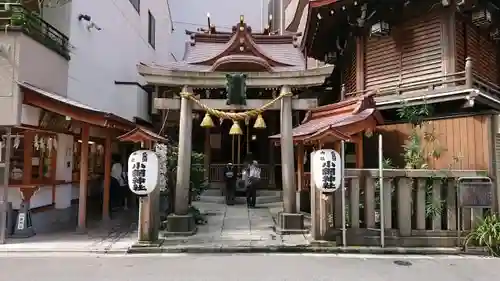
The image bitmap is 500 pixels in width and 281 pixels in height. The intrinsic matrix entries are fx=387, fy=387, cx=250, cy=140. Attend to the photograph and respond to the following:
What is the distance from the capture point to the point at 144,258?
355 inches

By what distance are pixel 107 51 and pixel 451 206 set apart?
50.3 ft

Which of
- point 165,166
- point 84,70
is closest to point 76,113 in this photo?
point 165,166

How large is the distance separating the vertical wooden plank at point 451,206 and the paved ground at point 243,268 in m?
0.99

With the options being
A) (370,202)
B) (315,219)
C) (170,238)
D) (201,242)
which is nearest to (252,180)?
(170,238)

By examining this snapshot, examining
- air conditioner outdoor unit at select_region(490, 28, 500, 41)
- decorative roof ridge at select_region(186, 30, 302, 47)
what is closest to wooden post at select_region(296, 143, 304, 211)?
air conditioner outdoor unit at select_region(490, 28, 500, 41)

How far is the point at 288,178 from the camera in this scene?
1172 centimetres

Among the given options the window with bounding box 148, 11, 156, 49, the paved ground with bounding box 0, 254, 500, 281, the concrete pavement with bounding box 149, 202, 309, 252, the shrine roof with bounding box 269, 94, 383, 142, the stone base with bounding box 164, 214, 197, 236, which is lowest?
the paved ground with bounding box 0, 254, 500, 281

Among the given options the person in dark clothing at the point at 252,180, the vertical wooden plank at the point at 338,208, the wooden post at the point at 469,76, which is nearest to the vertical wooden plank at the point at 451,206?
the vertical wooden plank at the point at 338,208

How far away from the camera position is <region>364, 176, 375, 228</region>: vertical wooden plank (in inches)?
384

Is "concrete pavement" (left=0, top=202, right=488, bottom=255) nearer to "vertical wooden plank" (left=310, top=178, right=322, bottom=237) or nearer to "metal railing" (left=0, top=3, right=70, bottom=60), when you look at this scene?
"vertical wooden plank" (left=310, top=178, right=322, bottom=237)

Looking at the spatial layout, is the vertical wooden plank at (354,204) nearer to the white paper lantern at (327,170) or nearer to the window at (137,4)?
the white paper lantern at (327,170)

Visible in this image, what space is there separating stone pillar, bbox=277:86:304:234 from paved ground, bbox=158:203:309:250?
427 millimetres

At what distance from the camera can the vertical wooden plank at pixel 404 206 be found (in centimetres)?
970

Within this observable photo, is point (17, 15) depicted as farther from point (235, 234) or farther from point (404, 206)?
point (404, 206)
